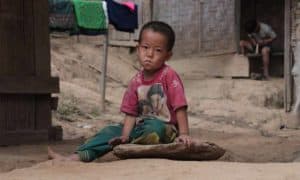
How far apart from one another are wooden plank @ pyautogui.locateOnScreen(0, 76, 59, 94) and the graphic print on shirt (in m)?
2.53

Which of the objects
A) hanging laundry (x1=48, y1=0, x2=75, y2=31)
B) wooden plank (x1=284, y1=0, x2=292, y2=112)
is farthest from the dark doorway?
hanging laundry (x1=48, y1=0, x2=75, y2=31)

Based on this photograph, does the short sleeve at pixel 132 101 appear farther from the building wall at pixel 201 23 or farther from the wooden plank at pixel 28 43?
the building wall at pixel 201 23

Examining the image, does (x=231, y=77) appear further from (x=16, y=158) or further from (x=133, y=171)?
(x=133, y=171)

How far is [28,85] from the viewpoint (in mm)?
7316

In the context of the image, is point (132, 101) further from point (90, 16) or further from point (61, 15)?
point (90, 16)

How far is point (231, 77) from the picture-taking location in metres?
14.9

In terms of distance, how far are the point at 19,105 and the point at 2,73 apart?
428 mm

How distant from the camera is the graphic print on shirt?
4938 millimetres

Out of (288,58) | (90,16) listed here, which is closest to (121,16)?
(90,16)

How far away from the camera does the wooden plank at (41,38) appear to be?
24.4ft

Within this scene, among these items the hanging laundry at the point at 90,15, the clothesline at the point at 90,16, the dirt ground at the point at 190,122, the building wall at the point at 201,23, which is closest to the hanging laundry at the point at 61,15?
the clothesline at the point at 90,16

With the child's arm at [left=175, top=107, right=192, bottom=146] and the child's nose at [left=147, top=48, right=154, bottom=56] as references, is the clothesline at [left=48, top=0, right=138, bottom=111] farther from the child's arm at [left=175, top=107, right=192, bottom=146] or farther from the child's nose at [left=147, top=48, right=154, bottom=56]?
the child's arm at [left=175, top=107, right=192, bottom=146]

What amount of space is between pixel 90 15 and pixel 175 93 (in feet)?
19.5

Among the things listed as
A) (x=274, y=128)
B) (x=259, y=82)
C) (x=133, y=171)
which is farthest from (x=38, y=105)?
Result: (x=259, y=82)
